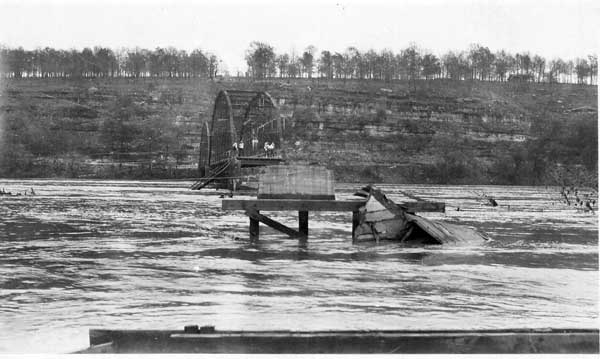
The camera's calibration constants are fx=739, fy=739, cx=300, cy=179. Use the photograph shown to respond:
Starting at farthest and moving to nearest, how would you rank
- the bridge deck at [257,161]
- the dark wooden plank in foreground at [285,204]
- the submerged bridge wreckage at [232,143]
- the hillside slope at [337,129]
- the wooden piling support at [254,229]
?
1. the hillside slope at [337,129]
2. the submerged bridge wreckage at [232,143]
3. the bridge deck at [257,161]
4. the wooden piling support at [254,229]
5. the dark wooden plank in foreground at [285,204]

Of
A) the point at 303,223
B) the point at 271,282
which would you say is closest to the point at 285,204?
the point at 303,223

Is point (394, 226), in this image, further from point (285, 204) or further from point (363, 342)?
point (363, 342)

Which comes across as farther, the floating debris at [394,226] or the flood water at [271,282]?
the floating debris at [394,226]

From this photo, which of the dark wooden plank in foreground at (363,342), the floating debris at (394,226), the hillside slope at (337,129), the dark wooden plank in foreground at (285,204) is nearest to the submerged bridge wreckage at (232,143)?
the hillside slope at (337,129)

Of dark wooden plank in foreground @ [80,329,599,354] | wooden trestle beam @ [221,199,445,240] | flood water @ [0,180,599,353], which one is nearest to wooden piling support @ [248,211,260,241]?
wooden trestle beam @ [221,199,445,240]

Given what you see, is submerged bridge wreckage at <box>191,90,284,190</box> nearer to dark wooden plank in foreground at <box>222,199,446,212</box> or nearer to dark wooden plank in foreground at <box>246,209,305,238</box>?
dark wooden plank in foreground at <box>246,209,305,238</box>

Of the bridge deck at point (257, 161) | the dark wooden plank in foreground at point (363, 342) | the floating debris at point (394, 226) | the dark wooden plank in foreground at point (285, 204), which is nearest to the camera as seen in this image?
the dark wooden plank in foreground at point (363, 342)

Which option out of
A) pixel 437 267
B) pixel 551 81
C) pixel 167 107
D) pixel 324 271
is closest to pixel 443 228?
pixel 437 267

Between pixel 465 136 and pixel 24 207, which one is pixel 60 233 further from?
pixel 465 136

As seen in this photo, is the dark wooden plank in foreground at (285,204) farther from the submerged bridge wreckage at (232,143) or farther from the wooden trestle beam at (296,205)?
the submerged bridge wreckage at (232,143)
